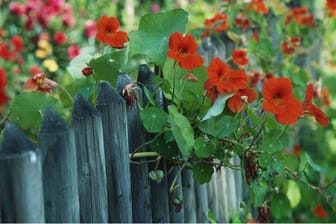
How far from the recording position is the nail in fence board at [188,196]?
200cm

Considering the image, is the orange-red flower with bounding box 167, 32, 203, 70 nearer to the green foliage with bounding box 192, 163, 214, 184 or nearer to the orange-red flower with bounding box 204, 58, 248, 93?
the orange-red flower with bounding box 204, 58, 248, 93

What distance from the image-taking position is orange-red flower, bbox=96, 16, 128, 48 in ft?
5.67

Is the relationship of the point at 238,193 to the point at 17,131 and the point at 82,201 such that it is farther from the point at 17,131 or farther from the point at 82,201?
the point at 17,131

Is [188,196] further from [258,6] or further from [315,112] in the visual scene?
[258,6]

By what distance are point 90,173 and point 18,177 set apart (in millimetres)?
288

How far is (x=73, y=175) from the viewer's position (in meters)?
1.38

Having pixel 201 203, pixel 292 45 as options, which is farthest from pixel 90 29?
pixel 201 203

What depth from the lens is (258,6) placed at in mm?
2945

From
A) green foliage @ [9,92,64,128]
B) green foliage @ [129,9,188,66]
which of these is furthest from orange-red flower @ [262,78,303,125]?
green foliage @ [9,92,64,128]

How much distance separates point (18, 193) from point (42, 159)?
11 centimetres

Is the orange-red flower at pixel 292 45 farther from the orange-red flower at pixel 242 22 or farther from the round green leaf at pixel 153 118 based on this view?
the round green leaf at pixel 153 118

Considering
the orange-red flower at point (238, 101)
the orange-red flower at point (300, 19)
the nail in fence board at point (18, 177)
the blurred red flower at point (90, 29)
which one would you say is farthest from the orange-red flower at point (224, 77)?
the blurred red flower at point (90, 29)

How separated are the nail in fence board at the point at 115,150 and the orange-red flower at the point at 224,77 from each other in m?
0.24

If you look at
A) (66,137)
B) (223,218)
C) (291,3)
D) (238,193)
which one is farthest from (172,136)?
(291,3)
